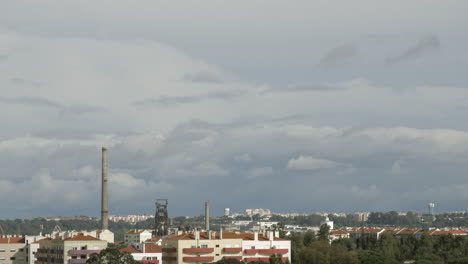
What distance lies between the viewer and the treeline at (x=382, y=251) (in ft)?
422

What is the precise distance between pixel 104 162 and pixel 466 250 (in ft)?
274

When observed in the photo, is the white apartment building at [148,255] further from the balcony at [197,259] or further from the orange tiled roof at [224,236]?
the balcony at [197,259]

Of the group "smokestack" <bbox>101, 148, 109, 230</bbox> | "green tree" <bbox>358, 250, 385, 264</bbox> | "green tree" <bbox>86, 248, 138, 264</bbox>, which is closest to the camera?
"green tree" <bbox>86, 248, 138, 264</bbox>

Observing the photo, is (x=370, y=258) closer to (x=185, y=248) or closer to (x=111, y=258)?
(x=185, y=248)

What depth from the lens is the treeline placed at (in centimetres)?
12850

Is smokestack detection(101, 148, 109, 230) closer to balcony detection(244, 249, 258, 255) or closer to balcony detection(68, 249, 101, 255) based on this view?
balcony detection(68, 249, 101, 255)

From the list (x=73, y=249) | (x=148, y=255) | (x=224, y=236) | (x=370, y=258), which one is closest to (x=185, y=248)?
(x=224, y=236)

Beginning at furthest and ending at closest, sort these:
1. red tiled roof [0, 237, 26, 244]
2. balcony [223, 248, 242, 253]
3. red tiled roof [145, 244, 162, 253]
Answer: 1. red tiled roof [0, 237, 26, 244]
2. red tiled roof [145, 244, 162, 253]
3. balcony [223, 248, 242, 253]

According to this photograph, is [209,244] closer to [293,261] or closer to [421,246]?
[293,261]

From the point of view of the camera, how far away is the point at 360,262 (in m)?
133

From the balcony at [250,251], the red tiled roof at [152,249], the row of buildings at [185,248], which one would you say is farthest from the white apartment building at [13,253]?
the balcony at [250,251]

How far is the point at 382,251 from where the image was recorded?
164 metres

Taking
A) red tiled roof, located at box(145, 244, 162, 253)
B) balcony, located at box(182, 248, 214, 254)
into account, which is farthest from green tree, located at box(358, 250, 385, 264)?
red tiled roof, located at box(145, 244, 162, 253)

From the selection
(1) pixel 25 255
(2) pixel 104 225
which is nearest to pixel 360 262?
(1) pixel 25 255
